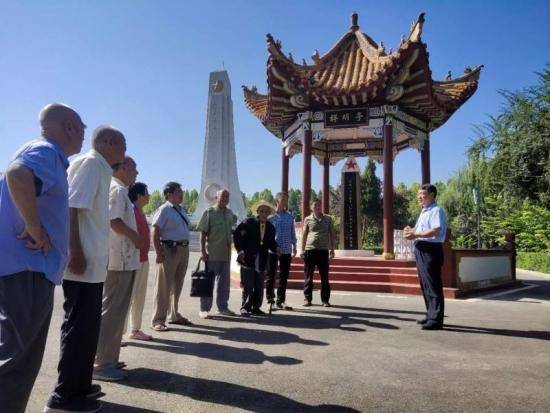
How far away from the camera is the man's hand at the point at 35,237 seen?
2.05 m

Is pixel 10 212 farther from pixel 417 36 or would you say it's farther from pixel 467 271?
pixel 417 36

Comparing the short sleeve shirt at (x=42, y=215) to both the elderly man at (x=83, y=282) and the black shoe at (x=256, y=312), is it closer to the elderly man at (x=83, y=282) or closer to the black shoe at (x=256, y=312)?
the elderly man at (x=83, y=282)

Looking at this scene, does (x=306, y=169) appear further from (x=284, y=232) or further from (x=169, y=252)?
(x=169, y=252)

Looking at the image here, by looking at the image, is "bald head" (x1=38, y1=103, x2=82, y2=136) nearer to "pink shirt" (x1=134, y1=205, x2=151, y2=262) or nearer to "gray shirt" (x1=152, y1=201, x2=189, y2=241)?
"pink shirt" (x1=134, y1=205, x2=151, y2=262)

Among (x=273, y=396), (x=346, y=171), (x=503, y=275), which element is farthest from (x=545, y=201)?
(x=273, y=396)

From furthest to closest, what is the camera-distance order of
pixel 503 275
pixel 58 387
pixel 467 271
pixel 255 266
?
1. pixel 503 275
2. pixel 467 271
3. pixel 255 266
4. pixel 58 387

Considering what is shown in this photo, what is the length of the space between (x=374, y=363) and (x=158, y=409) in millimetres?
1915

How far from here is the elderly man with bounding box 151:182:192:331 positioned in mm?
5105

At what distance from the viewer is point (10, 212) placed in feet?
6.87

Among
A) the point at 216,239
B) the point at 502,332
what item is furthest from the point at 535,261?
the point at 216,239

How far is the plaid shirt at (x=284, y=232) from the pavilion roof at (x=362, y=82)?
16.4 ft

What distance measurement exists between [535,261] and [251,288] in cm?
1806

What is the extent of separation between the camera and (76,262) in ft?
8.49

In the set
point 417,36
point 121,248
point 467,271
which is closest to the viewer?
point 121,248
